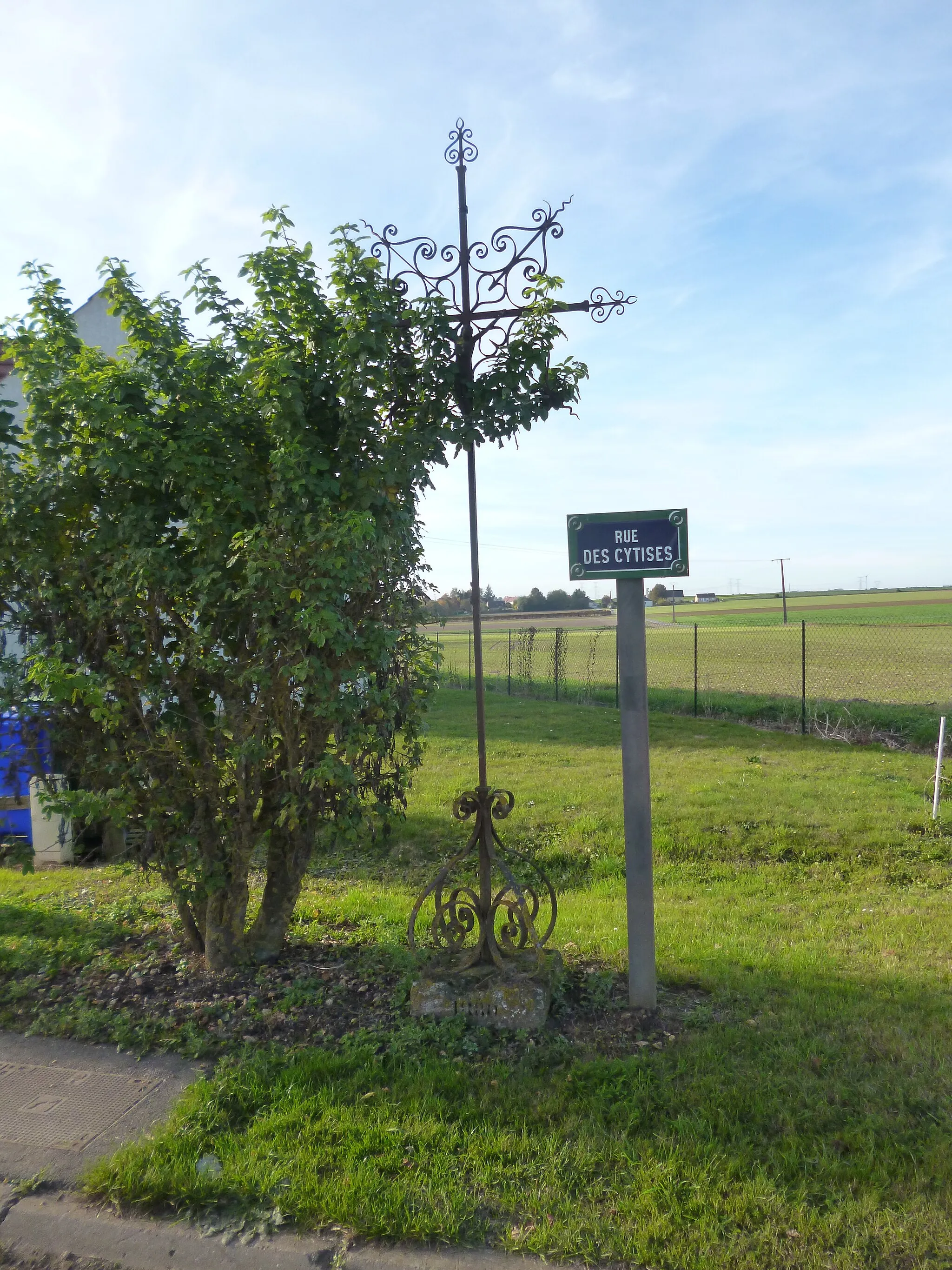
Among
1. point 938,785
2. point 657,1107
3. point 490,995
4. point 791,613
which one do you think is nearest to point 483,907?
point 490,995

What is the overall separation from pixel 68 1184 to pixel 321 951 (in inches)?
79.6

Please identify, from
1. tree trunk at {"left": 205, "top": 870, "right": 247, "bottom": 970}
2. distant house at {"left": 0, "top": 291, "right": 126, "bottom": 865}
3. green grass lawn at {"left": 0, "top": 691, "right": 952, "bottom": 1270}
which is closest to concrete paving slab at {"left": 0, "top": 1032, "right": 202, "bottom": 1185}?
green grass lawn at {"left": 0, "top": 691, "right": 952, "bottom": 1270}

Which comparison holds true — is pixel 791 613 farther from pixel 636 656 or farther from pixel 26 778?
pixel 636 656

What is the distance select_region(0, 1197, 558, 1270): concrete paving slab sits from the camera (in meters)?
2.58

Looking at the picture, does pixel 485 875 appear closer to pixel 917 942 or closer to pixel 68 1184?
pixel 68 1184

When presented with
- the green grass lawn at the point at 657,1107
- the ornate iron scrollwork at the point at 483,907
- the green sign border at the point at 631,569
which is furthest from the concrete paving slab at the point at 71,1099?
the green sign border at the point at 631,569

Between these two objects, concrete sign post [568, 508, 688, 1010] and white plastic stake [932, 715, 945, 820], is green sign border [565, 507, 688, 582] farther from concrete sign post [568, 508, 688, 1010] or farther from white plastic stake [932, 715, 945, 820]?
white plastic stake [932, 715, 945, 820]

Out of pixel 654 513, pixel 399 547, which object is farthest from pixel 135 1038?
pixel 654 513

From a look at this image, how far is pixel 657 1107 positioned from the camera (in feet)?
10.7

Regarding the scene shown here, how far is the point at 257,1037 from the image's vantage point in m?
3.90

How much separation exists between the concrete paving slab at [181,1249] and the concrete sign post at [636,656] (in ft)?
5.40

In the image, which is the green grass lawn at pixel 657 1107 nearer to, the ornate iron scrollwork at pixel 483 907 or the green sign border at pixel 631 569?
the ornate iron scrollwork at pixel 483 907

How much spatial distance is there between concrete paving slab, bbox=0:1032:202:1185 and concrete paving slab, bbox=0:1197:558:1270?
0.64 feet

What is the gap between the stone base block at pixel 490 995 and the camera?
391cm
